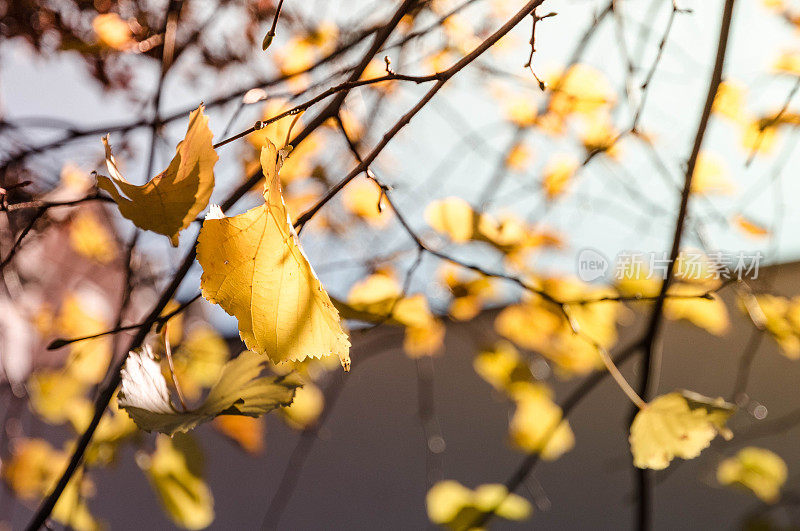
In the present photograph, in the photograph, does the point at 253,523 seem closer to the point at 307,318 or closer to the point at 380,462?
the point at 380,462

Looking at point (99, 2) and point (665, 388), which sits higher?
point (99, 2)

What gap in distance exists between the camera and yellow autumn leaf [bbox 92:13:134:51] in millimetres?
728

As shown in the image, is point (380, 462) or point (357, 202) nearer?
point (357, 202)

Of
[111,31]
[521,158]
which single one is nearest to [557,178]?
[521,158]

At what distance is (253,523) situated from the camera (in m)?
1.89

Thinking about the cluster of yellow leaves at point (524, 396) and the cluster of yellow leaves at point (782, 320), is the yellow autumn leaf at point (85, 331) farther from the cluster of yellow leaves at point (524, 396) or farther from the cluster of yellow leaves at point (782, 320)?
the cluster of yellow leaves at point (782, 320)

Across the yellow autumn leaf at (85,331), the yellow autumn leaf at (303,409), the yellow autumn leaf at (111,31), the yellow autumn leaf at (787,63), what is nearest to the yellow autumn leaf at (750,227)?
the yellow autumn leaf at (787,63)

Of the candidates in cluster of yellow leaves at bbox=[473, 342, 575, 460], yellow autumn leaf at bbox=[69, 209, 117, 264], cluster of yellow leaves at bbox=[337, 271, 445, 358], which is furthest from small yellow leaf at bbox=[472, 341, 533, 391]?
yellow autumn leaf at bbox=[69, 209, 117, 264]

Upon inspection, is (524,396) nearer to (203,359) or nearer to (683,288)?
(683,288)

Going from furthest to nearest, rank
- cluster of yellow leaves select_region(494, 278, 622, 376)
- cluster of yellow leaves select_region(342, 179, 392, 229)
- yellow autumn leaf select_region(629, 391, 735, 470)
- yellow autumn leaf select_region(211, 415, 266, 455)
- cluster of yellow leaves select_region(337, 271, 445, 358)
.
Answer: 1. yellow autumn leaf select_region(211, 415, 266, 455)
2. cluster of yellow leaves select_region(342, 179, 392, 229)
3. cluster of yellow leaves select_region(494, 278, 622, 376)
4. cluster of yellow leaves select_region(337, 271, 445, 358)
5. yellow autumn leaf select_region(629, 391, 735, 470)

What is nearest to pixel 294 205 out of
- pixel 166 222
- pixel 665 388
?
pixel 166 222

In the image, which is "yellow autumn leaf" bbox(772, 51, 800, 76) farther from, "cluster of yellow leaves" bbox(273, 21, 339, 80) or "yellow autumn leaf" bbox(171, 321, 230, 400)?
"yellow autumn leaf" bbox(171, 321, 230, 400)

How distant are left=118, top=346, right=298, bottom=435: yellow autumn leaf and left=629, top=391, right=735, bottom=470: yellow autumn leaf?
28cm

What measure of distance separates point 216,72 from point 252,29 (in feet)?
0.33
